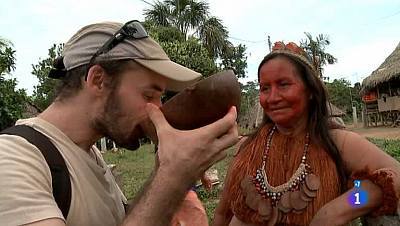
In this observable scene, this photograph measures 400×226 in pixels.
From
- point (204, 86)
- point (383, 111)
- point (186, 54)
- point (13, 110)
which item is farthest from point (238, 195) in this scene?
point (383, 111)

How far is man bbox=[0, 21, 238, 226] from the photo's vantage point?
3.93ft

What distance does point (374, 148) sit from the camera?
191 centimetres

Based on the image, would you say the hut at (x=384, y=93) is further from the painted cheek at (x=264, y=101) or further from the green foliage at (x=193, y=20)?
the painted cheek at (x=264, y=101)

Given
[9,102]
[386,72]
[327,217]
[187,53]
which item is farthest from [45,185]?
[386,72]

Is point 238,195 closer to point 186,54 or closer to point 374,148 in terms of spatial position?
point 374,148

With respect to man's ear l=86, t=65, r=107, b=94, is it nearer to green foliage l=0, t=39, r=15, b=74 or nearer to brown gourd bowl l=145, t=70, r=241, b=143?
brown gourd bowl l=145, t=70, r=241, b=143

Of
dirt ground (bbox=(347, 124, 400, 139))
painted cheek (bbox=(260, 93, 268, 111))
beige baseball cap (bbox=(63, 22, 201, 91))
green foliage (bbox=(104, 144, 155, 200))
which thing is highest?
beige baseball cap (bbox=(63, 22, 201, 91))

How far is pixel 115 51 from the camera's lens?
4.49ft

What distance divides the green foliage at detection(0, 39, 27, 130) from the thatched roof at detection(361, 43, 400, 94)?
15.9 meters

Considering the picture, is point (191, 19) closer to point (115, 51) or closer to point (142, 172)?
point (142, 172)

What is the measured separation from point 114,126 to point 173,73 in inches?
8.7

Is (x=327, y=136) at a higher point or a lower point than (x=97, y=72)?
lower

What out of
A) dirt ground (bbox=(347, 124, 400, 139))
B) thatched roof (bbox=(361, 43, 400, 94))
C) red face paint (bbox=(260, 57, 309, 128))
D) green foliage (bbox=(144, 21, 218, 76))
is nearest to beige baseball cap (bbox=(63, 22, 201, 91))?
red face paint (bbox=(260, 57, 309, 128))

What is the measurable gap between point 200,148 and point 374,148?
37.9 inches
